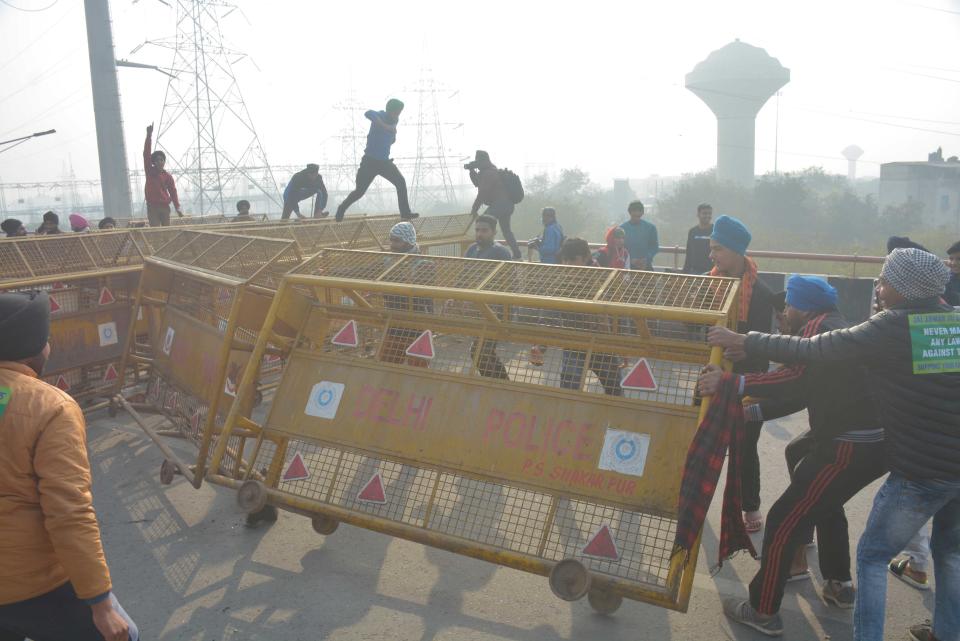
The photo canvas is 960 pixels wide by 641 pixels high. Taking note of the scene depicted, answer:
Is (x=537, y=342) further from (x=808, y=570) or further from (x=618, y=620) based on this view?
(x=808, y=570)

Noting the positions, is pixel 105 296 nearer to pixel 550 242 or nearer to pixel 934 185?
pixel 550 242

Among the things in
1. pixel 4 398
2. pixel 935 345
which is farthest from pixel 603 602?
pixel 4 398

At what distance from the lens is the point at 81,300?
7.34 meters

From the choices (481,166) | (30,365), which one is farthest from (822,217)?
(30,365)

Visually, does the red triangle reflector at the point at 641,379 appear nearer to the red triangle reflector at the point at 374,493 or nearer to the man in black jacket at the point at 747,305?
the man in black jacket at the point at 747,305

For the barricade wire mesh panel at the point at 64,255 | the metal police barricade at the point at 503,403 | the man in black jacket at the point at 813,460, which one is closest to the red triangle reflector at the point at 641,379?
the metal police barricade at the point at 503,403

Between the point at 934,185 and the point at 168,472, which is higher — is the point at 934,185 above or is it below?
above

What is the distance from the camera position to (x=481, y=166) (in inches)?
431

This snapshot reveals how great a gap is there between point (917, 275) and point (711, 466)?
4.02 feet

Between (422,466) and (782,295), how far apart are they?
9.49 ft

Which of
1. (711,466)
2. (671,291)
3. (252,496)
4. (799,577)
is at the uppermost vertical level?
(671,291)

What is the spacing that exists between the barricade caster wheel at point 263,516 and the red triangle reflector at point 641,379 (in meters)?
2.58

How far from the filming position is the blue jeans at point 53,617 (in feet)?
7.89

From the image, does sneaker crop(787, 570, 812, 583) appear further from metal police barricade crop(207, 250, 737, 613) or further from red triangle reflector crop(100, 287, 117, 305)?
red triangle reflector crop(100, 287, 117, 305)
